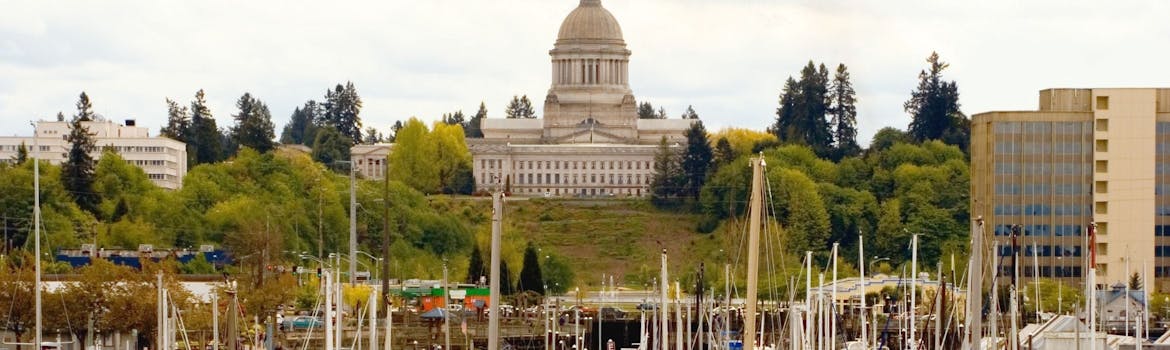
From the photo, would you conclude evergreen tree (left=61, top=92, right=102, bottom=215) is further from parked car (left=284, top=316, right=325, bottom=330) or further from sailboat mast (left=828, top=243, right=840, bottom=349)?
sailboat mast (left=828, top=243, right=840, bottom=349)

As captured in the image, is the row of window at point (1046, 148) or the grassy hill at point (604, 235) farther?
the grassy hill at point (604, 235)

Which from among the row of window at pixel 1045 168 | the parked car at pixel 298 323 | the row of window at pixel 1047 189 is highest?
the row of window at pixel 1045 168

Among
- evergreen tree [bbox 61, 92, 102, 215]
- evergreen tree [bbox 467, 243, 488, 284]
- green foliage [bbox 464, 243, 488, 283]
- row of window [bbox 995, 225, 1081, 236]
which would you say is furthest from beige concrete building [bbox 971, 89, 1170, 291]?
evergreen tree [bbox 61, 92, 102, 215]

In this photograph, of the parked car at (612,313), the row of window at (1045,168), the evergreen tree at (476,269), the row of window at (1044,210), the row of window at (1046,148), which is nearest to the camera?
the parked car at (612,313)

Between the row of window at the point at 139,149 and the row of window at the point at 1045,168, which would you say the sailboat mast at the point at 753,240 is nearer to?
the row of window at the point at 1045,168

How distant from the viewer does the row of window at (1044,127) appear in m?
123

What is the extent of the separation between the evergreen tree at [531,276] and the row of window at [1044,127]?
19.9 m

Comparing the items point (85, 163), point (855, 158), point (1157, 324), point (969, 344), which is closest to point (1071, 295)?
point (1157, 324)

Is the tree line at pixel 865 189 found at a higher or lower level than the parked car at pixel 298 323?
higher

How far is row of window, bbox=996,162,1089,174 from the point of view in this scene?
4847 inches

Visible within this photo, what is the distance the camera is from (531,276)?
126m

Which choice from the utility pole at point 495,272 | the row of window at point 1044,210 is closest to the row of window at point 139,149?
the row of window at point 1044,210

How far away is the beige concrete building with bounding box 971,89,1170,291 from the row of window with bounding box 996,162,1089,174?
4cm

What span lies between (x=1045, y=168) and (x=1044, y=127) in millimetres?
1722
